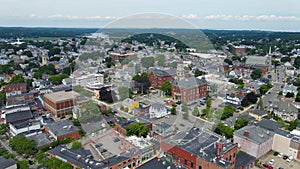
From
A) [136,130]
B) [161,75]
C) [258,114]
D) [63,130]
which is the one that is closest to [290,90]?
[258,114]

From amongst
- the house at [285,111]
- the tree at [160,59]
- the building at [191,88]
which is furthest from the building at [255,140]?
the tree at [160,59]

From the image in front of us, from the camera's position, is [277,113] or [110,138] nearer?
[110,138]

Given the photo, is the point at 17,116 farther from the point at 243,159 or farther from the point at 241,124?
the point at 241,124

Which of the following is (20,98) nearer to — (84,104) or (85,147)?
(85,147)

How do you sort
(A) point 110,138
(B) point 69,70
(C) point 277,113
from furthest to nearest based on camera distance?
(B) point 69,70 → (C) point 277,113 → (A) point 110,138

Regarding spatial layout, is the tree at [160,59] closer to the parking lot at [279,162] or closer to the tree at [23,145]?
the parking lot at [279,162]

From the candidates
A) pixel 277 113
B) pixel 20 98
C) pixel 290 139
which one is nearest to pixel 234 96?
pixel 277 113
